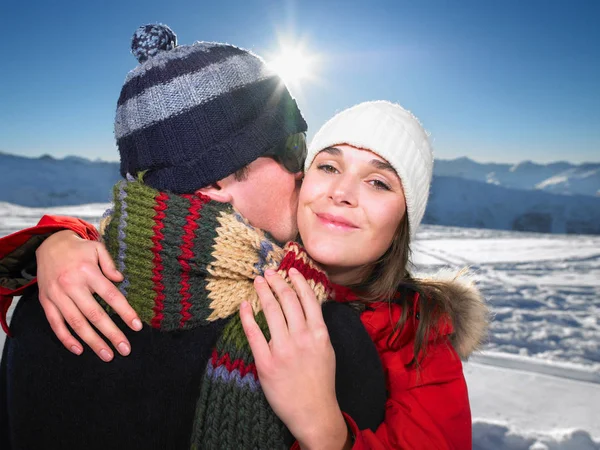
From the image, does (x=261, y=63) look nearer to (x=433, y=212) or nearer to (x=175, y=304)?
(x=175, y=304)

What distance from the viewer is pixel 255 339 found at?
0.98m

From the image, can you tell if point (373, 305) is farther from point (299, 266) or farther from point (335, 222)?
point (299, 266)

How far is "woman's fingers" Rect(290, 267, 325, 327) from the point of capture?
1014 millimetres

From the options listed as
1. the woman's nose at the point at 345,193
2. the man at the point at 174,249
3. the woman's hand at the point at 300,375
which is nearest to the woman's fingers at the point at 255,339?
the woman's hand at the point at 300,375

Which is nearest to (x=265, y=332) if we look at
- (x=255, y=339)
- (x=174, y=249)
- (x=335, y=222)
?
(x=255, y=339)

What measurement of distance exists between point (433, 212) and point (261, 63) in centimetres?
1516

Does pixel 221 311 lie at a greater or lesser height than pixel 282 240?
lesser

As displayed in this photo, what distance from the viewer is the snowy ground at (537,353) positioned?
2486 mm

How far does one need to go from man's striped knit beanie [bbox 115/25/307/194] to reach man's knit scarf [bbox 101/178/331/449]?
175 millimetres

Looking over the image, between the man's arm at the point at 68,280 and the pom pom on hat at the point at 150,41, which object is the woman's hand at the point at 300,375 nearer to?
the man's arm at the point at 68,280

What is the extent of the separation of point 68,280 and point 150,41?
79 cm

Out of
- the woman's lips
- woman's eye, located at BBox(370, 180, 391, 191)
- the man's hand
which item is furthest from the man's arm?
woman's eye, located at BBox(370, 180, 391, 191)

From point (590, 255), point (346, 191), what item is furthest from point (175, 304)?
point (590, 255)

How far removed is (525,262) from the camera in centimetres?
718
